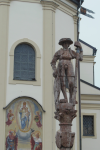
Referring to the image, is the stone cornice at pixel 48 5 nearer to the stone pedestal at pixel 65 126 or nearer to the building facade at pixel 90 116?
the building facade at pixel 90 116

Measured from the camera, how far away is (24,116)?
48.8 feet

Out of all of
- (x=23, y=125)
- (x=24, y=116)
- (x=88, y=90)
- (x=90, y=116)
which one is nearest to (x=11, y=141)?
(x=23, y=125)

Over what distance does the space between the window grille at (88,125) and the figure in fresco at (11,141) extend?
687 cm

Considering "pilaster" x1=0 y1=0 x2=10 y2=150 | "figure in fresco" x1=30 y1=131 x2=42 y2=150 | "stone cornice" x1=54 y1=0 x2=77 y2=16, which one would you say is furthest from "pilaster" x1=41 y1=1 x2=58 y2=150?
"pilaster" x1=0 y1=0 x2=10 y2=150

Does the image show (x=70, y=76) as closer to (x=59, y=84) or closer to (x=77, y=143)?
(x=59, y=84)

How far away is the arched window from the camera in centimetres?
1548

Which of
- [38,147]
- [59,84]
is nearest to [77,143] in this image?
[38,147]

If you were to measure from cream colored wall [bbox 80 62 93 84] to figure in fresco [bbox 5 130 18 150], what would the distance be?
11.5m

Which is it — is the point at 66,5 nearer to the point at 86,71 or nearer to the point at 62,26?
the point at 62,26

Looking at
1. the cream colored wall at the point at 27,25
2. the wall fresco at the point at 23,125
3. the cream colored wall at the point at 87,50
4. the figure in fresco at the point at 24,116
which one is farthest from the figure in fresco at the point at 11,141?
the cream colored wall at the point at 87,50

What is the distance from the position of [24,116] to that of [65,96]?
19.3ft

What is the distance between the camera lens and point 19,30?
15781mm

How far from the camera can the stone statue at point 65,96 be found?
8883 mm

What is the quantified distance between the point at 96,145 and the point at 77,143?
3808 millimetres
